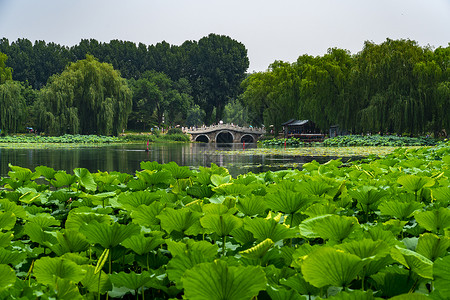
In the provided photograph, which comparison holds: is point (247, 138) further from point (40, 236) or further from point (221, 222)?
point (221, 222)

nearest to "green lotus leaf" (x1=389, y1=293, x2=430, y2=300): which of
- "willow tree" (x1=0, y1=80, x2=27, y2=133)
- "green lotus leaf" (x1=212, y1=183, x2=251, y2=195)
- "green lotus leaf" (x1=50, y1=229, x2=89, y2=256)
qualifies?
"green lotus leaf" (x1=50, y1=229, x2=89, y2=256)

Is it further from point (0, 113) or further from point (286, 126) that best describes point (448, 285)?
point (286, 126)

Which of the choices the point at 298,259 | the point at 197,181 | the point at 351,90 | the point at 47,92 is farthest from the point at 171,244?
the point at 47,92

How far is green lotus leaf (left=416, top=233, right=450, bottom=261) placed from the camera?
874mm

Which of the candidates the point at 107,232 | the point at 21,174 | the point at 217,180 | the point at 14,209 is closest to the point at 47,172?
the point at 21,174

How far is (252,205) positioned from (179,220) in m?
0.35

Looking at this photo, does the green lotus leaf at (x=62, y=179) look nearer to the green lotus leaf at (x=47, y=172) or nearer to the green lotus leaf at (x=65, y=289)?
the green lotus leaf at (x=47, y=172)

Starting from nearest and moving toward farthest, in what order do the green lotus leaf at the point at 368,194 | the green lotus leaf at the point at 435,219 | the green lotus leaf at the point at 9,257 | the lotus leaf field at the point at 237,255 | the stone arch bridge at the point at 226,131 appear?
1. the lotus leaf field at the point at 237,255
2. the green lotus leaf at the point at 9,257
3. the green lotus leaf at the point at 435,219
4. the green lotus leaf at the point at 368,194
5. the stone arch bridge at the point at 226,131

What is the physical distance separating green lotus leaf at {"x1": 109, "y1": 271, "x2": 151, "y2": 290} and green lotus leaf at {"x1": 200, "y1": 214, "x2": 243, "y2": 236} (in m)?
0.23

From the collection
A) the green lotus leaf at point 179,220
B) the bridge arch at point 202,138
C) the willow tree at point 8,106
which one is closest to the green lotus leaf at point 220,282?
the green lotus leaf at point 179,220

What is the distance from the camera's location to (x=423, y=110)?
24.9 m

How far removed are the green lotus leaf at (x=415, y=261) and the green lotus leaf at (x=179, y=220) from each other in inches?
21.1

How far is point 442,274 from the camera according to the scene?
672 mm

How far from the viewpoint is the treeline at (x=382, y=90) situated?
82.0ft
